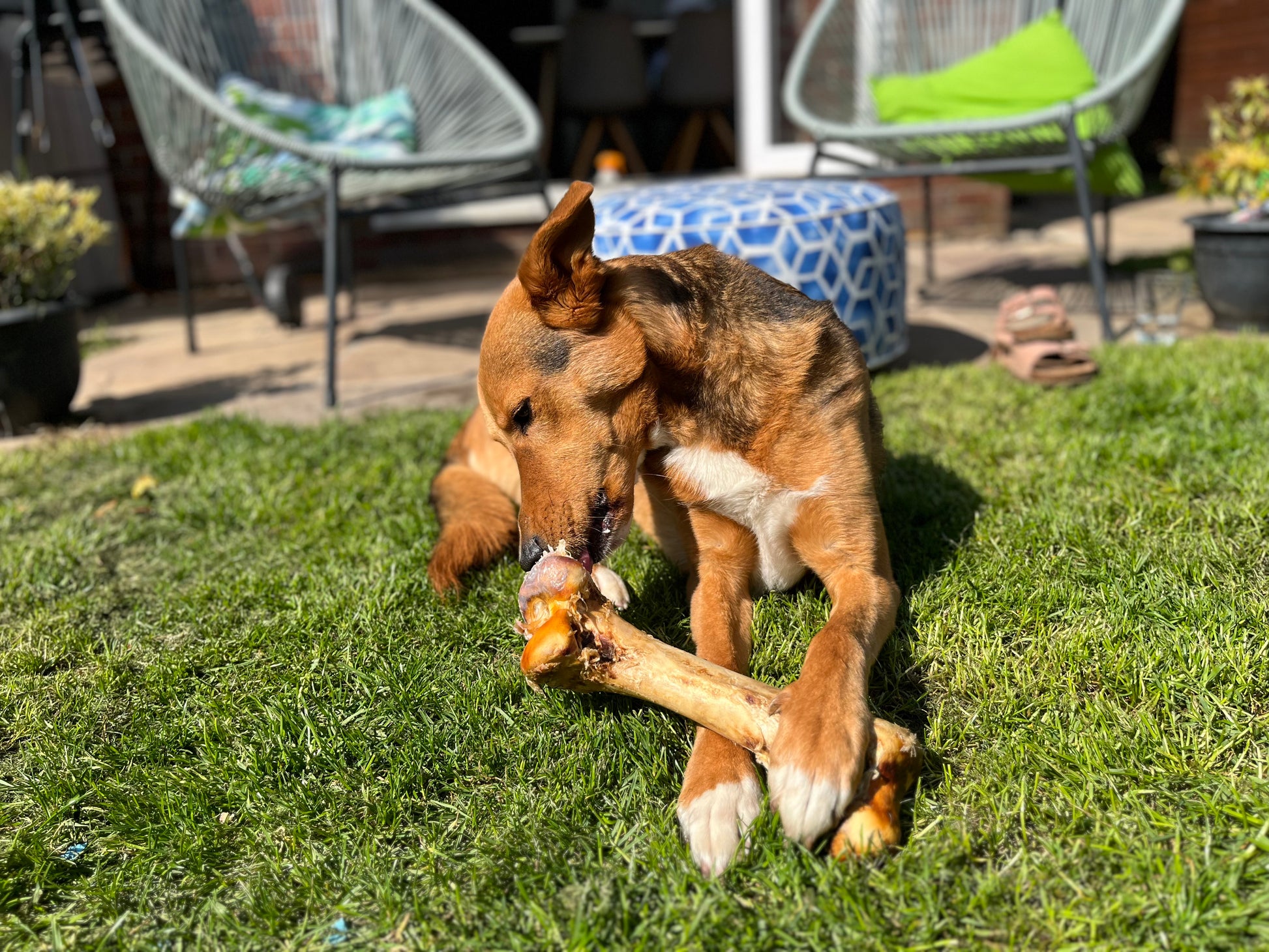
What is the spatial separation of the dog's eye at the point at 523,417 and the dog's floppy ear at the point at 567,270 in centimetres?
18

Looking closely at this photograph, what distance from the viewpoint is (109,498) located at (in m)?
3.67

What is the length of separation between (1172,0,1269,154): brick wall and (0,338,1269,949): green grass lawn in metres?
10.3

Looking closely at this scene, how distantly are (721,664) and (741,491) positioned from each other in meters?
0.40

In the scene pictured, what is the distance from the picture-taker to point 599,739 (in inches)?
77.0

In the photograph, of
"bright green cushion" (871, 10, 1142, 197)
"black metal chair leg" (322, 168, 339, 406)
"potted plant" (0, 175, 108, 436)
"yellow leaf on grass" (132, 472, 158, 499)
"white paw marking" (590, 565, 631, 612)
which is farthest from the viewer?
"bright green cushion" (871, 10, 1142, 197)

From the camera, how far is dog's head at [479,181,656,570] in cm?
198

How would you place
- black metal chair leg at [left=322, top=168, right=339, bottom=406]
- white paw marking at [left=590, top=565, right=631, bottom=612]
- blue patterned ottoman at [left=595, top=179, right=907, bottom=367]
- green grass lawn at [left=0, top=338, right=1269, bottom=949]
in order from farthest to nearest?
black metal chair leg at [left=322, top=168, right=339, bottom=406]
blue patterned ottoman at [left=595, top=179, right=907, bottom=367]
white paw marking at [left=590, top=565, right=631, bottom=612]
green grass lawn at [left=0, top=338, right=1269, bottom=949]

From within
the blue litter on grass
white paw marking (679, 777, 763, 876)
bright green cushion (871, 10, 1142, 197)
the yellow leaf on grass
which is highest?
bright green cushion (871, 10, 1142, 197)

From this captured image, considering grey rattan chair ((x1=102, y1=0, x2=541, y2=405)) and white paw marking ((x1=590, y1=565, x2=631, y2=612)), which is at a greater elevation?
grey rattan chair ((x1=102, y1=0, x2=541, y2=405))

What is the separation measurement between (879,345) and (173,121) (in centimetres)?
394

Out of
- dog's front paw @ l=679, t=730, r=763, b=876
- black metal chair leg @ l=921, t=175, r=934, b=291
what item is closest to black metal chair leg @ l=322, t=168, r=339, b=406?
dog's front paw @ l=679, t=730, r=763, b=876

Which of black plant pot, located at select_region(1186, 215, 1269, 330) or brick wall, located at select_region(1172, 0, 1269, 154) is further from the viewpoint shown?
brick wall, located at select_region(1172, 0, 1269, 154)

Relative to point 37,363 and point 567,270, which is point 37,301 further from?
point 567,270

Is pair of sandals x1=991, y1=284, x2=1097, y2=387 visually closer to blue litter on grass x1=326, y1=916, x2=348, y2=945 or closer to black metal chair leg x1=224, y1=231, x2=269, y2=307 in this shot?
blue litter on grass x1=326, y1=916, x2=348, y2=945
